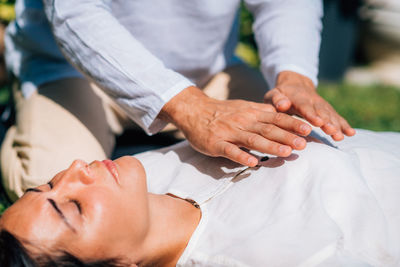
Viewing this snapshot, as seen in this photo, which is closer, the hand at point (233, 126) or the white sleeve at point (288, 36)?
the hand at point (233, 126)

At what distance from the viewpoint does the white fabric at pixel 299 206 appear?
55.9 inches

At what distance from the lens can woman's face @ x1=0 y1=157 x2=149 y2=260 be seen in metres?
1.45

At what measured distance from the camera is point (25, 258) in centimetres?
146

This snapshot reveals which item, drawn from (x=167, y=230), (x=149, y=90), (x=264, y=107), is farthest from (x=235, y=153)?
(x=149, y=90)

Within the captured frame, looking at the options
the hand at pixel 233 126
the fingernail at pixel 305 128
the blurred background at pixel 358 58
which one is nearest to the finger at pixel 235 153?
the hand at pixel 233 126

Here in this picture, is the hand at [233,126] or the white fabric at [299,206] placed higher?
the hand at [233,126]

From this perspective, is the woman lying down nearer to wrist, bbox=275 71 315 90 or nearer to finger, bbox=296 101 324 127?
finger, bbox=296 101 324 127

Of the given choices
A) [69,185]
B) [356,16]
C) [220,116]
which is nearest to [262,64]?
[220,116]

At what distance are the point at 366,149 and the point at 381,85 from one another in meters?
4.29

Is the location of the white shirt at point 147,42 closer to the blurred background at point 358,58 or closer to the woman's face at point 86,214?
the woman's face at point 86,214

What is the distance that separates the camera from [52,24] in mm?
2043

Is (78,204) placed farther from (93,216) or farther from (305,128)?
(305,128)

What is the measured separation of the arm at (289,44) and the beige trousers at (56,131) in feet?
1.46

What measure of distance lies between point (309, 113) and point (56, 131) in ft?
4.70
